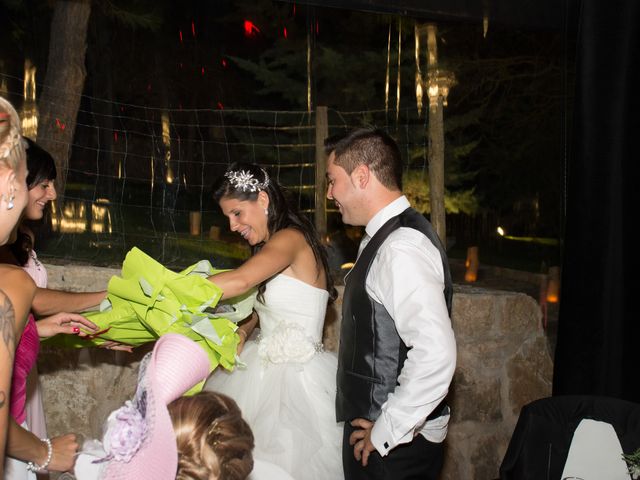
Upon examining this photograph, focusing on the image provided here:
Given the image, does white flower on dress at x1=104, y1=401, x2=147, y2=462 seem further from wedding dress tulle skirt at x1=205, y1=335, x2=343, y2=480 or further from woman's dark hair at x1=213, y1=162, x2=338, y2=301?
woman's dark hair at x1=213, y1=162, x2=338, y2=301

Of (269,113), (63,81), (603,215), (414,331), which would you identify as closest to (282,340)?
(414,331)

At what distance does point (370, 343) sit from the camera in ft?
6.10

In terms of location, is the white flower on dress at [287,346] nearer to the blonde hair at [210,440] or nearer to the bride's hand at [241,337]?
the bride's hand at [241,337]

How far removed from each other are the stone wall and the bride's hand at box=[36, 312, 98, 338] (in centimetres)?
85

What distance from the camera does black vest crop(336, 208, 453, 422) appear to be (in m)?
1.84

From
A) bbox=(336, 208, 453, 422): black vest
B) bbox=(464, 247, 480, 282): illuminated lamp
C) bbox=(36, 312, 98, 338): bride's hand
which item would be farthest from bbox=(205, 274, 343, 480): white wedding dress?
bbox=(464, 247, 480, 282): illuminated lamp

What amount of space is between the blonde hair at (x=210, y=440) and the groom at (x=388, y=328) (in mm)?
668

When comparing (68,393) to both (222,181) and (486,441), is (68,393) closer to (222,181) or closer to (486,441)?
(222,181)

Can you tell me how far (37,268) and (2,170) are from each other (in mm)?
1515

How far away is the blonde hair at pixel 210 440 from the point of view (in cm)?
112

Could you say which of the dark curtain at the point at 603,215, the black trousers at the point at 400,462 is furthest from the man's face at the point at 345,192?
the dark curtain at the point at 603,215

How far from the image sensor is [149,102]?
3500 mm

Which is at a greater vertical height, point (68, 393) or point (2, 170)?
point (2, 170)

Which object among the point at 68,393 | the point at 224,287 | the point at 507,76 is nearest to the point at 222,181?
the point at 224,287
